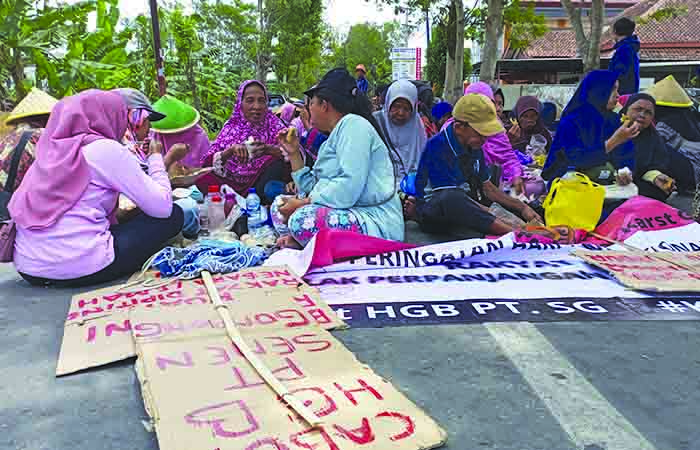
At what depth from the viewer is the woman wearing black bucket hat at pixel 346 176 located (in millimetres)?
3477

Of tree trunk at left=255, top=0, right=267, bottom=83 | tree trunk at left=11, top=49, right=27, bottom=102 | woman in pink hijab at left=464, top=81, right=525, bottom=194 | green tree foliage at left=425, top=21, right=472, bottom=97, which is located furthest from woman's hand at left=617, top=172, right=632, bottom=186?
green tree foliage at left=425, top=21, right=472, bottom=97

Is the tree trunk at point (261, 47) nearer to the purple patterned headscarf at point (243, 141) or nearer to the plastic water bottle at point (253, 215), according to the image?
the purple patterned headscarf at point (243, 141)

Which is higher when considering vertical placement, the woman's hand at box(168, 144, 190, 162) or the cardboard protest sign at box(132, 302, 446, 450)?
the woman's hand at box(168, 144, 190, 162)

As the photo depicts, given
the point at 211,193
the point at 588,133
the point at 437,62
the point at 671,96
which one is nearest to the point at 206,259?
the point at 211,193

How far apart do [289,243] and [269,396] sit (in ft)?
6.67

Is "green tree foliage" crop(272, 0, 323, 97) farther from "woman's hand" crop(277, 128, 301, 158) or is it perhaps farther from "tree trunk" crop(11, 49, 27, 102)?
"woman's hand" crop(277, 128, 301, 158)

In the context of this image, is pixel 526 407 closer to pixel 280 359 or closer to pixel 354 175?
pixel 280 359

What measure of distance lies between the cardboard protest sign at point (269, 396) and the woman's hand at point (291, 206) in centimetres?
144

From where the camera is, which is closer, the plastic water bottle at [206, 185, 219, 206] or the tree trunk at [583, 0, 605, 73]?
the plastic water bottle at [206, 185, 219, 206]

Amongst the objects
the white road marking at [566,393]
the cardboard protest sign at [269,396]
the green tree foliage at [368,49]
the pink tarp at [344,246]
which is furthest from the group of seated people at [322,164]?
the green tree foliage at [368,49]

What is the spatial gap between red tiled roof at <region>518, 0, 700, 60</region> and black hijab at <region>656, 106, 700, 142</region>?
1507 cm

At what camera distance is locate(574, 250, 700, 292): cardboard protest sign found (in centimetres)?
297

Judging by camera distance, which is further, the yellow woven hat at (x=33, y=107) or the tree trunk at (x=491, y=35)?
the tree trunk at (x=491, y=35)

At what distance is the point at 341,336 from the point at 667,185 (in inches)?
139
